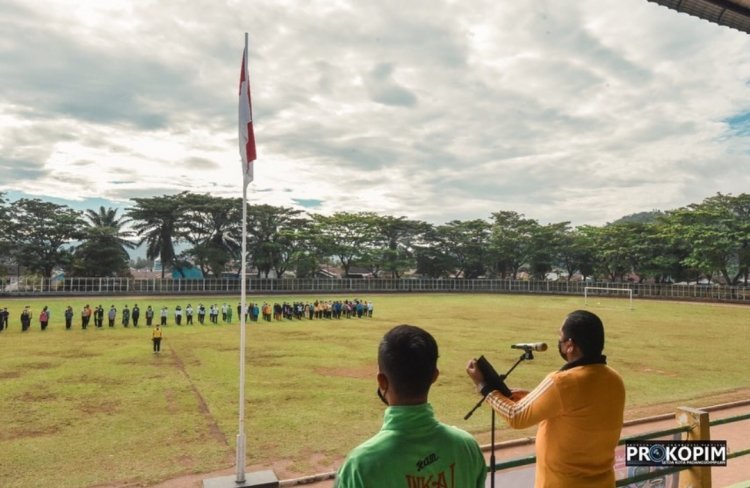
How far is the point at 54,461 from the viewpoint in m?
7.64

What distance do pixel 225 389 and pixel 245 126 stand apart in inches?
292

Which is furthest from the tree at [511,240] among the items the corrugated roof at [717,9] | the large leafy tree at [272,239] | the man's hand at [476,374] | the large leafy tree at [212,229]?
the man's hand at [476,374]

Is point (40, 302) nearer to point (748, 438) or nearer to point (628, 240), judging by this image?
point (748, 438)

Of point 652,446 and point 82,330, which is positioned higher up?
point 652,446

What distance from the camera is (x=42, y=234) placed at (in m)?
46.0

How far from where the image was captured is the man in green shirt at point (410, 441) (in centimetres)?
168

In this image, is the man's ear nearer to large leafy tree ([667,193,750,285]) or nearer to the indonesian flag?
the indonesian flag

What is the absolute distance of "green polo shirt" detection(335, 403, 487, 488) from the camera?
167 centimetres

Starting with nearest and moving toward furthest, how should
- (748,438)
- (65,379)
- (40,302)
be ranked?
(748,438), (65,379), (40,302)

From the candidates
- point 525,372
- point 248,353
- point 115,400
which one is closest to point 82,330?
point 248,353

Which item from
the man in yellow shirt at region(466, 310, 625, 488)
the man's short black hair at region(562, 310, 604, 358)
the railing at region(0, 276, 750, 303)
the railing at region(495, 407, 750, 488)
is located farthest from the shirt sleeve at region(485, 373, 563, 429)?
the railing at region(0, 276, 750, 303)

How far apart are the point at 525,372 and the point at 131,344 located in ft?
49.1

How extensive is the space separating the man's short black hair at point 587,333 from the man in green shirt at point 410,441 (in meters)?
1.09

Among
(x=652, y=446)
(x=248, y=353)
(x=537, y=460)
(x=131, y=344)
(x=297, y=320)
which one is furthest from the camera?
(x=297, y=320)
